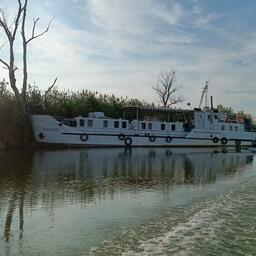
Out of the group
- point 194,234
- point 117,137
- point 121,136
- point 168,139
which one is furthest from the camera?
point 168,139

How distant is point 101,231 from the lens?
8.93m

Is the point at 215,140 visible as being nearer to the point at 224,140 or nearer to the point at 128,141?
the point at 224,140

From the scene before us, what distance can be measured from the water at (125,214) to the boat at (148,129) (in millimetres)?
18909

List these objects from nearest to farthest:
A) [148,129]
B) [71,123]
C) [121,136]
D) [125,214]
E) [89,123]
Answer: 1. [125,214]
2. [71,123]
3. [89,123]
4. [121,136]
5. [148,129]

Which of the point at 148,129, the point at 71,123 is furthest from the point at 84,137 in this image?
the point at 148,129

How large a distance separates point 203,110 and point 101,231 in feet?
126

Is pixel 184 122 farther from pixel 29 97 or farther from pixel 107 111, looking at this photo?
pixel 29 97

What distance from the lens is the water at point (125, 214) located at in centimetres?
792

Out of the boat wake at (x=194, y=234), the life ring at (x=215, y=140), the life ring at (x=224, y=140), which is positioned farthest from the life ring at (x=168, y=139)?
the boat wake at (x=194, y=234)

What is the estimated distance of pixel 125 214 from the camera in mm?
10555

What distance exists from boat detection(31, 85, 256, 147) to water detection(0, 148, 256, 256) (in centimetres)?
1891

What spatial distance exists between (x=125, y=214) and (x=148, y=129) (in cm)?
3171

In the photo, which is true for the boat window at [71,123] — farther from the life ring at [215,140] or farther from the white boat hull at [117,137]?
the life ring at [215,140]

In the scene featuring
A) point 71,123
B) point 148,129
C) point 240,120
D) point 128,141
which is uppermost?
point 240,120
